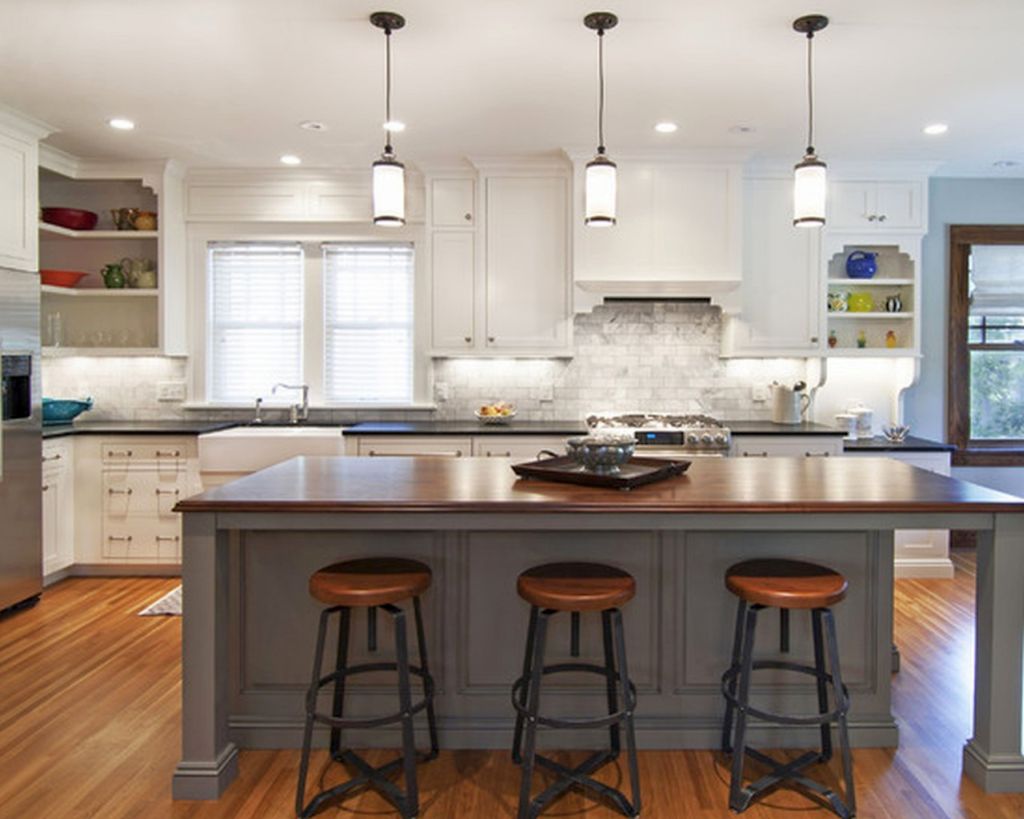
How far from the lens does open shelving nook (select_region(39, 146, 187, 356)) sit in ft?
16.8

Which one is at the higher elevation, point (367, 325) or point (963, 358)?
point (367, 325)

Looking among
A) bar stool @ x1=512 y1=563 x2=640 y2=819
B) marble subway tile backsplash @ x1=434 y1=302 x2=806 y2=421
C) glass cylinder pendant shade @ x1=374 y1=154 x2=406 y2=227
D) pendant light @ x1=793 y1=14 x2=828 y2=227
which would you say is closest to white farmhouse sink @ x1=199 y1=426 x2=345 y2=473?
marble subway tile backsplash @ x1=434 y1=302 x2=806 y2=421

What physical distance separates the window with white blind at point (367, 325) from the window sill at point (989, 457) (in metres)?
3.95

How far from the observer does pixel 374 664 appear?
257cm

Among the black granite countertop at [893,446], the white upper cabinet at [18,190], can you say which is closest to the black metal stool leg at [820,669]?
the black granite countertop at [893,446]

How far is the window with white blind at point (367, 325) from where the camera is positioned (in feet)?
17.8

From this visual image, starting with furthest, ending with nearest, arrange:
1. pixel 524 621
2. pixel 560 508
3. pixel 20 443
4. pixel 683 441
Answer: pixel 683 441 < pixel 20 443 < pixel 524 621 < pixel 560 508

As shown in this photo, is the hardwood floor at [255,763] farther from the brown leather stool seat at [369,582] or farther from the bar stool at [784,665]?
the brown leather stool seat at [369,582]

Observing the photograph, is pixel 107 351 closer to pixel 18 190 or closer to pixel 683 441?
pixel 18 190

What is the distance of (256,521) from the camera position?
91.8 inches

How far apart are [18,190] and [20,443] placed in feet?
4.70

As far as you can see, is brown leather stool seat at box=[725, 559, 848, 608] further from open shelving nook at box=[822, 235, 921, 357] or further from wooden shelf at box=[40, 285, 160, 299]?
wooden shelf at box=[40, 285, 160, 299]

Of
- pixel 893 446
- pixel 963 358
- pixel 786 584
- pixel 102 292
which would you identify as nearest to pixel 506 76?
pixel 786 584

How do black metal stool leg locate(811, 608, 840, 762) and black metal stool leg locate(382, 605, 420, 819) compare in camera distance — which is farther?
black metal stool leg locate(811, 608, 840, 762)
